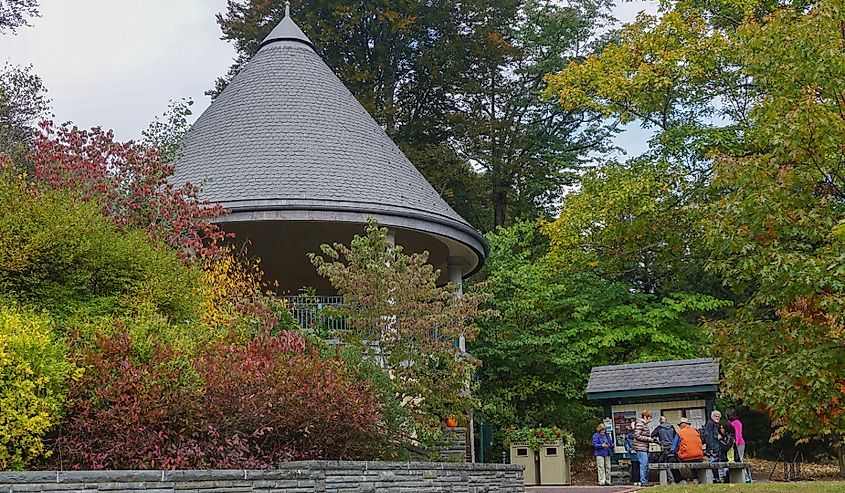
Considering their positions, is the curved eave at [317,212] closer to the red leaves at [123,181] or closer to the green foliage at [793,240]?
the red leaves at [123,181]

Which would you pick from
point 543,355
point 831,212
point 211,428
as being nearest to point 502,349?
point 543,355

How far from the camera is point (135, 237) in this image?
1016 cm

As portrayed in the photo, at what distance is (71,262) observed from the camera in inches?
358

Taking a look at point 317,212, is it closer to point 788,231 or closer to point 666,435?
point 666,435

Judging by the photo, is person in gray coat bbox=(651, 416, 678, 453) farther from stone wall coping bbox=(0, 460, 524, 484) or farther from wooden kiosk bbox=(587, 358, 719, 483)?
stone wall coping bbox=(0, 460, 524, 484)

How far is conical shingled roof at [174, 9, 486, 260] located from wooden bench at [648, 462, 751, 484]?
5.49 m

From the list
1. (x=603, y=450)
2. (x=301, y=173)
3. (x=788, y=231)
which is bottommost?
(x=603, y=450)

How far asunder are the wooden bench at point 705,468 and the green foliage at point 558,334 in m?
7.25

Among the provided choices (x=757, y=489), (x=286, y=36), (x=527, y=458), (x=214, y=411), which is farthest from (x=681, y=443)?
(x=286, y=36)

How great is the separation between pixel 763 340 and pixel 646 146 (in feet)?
43.9

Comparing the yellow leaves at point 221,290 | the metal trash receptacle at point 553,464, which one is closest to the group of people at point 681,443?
the metal trash receptacle at point 553,464

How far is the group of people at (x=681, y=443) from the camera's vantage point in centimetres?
1462

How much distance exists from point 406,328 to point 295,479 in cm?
479

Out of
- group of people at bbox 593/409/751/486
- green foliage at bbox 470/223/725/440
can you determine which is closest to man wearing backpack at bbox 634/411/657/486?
group of people at bbox 593/409/751/486
